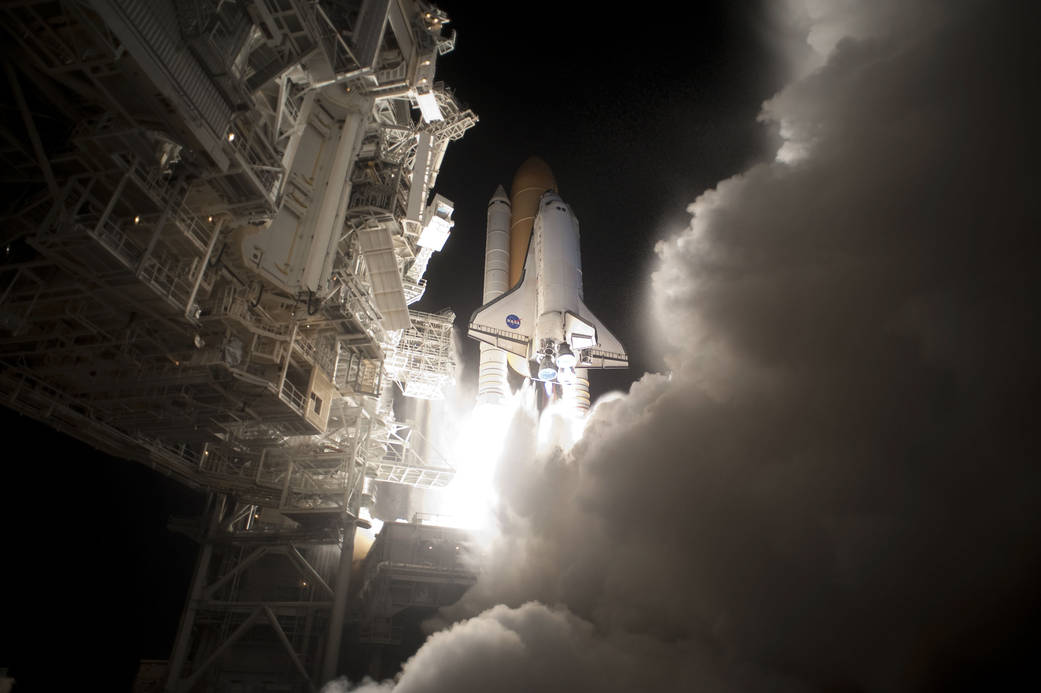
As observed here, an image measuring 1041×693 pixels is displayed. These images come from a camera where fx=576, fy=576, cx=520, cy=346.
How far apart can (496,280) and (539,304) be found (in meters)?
5.11

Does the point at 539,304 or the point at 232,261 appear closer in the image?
the point at 232,261

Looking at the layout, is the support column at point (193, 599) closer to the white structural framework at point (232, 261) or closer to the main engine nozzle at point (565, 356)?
the white structural framework at point (232, 261)

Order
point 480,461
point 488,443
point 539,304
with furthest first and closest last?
point 480,461
point 488,443
point 539,304

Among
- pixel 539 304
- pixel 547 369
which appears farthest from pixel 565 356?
pixel 539 304

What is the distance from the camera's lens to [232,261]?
15.6m

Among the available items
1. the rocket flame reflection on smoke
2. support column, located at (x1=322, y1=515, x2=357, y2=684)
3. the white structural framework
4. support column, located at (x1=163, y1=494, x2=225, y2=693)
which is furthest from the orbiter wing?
support column, located at (x1=163, y1=494, x2=225, y2=693)

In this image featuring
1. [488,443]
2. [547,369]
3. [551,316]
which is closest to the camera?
[547,369]

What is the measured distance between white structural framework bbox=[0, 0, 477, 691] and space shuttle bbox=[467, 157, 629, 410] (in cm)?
412

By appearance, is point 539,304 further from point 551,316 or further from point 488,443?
point 488,443

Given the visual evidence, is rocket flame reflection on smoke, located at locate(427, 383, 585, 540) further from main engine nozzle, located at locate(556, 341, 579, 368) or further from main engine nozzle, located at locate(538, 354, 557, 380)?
main engine nozzle, located at locate(556, 341, 579, 368)

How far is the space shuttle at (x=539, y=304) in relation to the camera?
74.9 feet

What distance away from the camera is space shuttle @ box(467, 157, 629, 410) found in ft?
74.9

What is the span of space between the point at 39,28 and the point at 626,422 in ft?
48.6

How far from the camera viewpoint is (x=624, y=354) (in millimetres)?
27172
